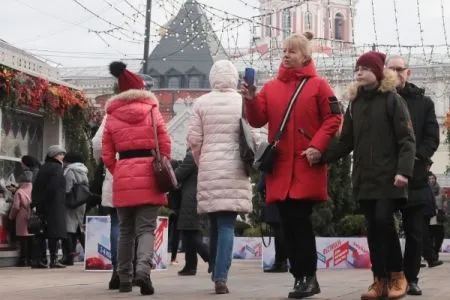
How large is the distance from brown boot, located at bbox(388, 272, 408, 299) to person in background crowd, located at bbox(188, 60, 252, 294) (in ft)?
4.16

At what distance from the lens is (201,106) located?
8102mm

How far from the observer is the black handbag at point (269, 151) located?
7.22m

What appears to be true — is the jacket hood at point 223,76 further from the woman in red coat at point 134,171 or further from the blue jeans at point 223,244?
the blue jeans at point 223,244

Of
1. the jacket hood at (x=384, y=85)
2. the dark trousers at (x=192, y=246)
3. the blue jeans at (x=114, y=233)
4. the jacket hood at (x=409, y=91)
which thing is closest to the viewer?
the jacket hood at (x=384, y=85)

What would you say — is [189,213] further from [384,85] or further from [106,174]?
[384,85]

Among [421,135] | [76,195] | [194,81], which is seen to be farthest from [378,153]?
[194,81]

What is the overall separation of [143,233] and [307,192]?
4.56 feet

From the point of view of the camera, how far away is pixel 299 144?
7.25 m

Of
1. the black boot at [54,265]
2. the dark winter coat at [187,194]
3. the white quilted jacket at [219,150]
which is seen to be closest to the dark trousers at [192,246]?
the dark winter coat at [187,194]

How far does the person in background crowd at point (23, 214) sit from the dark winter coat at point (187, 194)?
3.21 metres

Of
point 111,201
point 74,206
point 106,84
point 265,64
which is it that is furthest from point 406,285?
point 106,84

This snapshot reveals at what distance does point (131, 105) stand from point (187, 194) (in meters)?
3.31

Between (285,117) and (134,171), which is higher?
(285,117)

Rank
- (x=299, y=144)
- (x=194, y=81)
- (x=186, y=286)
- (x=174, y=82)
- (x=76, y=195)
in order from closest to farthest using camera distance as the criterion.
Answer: (x=299, y=144), (x=186, y=286), (x=76, y=195), (x=194, y=81), (x=174, y=82)
